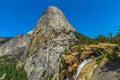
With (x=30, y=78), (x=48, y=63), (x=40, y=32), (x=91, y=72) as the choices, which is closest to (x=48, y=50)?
(x=48, y=63)

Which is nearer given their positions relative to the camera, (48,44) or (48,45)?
(48,45)

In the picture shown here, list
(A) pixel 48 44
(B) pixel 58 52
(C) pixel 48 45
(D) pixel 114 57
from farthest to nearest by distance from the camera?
(A) pixel 48 44 < (C) pixel 48 45 < (B) pixel 58 52 < (D) pixel 114 57

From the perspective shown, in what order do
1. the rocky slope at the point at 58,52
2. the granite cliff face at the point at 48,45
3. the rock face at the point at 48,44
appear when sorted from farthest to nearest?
the rock face at the point at 48,44
the granite cliff face at the point at 48,45
the rocky slope at the point at 58,52

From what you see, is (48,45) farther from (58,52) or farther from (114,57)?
(114,57)

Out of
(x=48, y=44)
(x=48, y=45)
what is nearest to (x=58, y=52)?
(x=48, y=45)

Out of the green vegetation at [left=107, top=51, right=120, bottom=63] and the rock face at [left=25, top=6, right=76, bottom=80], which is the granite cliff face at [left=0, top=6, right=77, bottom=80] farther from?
the green vegetation at [left=107, top=51, right=120, bottom=63]

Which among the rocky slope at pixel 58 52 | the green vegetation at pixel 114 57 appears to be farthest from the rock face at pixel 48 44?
the green vegetation at pixel 114 57

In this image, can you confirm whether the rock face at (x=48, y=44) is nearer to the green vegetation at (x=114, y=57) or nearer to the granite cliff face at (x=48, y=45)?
the granite cliff face at (x=48, y=45)

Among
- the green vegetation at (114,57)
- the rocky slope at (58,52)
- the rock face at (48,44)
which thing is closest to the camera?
the green vegetation at (114,57)

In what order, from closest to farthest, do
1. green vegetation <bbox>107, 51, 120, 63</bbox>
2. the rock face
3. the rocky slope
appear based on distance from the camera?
green vegetation <bbox>107, 51, 120, 63</bbox>
the rocky slope
the rock face

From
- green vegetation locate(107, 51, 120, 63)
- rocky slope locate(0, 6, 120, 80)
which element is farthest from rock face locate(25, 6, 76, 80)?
green vegetation locate(107, 51, 120, 63)

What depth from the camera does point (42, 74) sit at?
149250 millimetres

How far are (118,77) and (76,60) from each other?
4025 cm

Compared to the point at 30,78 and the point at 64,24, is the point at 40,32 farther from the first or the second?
the point at 30,78
